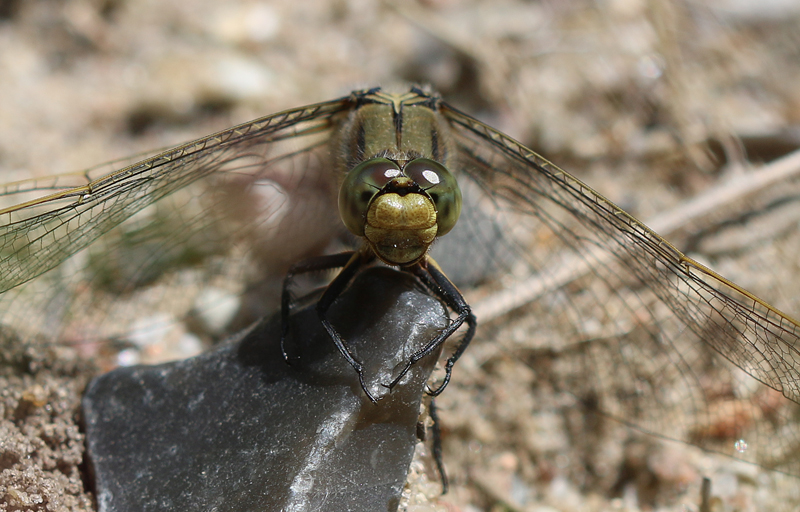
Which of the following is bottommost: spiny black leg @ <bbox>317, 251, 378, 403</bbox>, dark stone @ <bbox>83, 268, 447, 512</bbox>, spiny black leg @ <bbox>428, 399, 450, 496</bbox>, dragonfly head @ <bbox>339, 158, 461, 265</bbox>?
spiny black leg @ <bbox>428, 399, 450, 496</bbox>

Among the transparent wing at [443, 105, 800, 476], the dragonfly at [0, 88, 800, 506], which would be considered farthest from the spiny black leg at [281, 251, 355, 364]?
the transparent wing at [443, 105, 800, 476]

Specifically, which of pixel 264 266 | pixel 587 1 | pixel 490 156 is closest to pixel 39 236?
pixel 264 266

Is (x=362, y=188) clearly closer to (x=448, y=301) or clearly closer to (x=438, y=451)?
(x=448, y=301)

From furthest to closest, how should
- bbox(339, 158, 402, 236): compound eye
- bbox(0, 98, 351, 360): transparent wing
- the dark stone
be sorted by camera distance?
1. bbox(0, 98, 351, 360): transparent wing
2. bbox(339, 158, 402, 236): compound eye
3. the dark stone

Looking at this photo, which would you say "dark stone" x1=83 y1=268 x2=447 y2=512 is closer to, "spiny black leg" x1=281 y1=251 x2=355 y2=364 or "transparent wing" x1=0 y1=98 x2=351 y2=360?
"spiny black leg" x1=281 y1=251 x2=355 y2=364

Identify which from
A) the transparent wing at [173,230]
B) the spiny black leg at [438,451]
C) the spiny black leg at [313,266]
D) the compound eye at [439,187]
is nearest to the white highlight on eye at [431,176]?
the compound eye at [439,187]

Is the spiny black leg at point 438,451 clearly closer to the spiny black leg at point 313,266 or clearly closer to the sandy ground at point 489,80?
the sandy ground at point 489,80

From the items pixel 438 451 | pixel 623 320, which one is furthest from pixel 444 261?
pixel 438 451

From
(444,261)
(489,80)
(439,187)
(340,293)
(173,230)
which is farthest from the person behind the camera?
(489,80)
